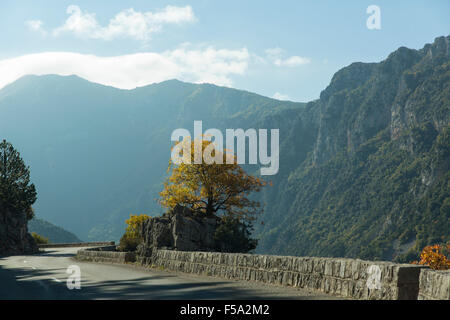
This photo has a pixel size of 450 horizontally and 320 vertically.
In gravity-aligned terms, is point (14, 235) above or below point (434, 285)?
below

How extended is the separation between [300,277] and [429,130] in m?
180

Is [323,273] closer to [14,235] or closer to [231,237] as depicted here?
[231,237]

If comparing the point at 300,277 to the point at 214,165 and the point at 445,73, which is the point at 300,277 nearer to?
the point at 214,165

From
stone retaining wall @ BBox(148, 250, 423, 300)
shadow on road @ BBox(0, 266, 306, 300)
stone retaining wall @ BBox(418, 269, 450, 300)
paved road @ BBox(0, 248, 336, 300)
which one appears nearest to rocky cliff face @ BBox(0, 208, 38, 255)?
stone retaining wall @ BBox(148, 250, 423, 300)

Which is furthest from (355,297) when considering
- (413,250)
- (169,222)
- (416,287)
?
(413,250)

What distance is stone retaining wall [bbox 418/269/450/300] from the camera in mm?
9117

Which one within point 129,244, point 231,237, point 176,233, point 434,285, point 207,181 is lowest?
point 129,244

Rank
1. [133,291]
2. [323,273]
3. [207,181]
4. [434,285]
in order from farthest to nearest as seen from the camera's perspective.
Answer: [207,181]
[133,291]
[323,273]
[434,285]

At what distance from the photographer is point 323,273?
1323cm

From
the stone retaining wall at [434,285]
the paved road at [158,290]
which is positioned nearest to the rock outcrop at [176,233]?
the paved road at [158,290]

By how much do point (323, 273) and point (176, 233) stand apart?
16.3 m

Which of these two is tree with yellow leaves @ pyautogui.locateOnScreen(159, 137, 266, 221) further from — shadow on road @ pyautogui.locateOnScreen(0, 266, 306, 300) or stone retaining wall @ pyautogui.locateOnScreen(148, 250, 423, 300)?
shadow on road @ pyautogui.locateOnScreen(0, 266, 306, 300)

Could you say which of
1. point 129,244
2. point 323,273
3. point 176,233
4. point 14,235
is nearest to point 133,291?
point 323,273

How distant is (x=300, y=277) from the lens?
14148 mm
